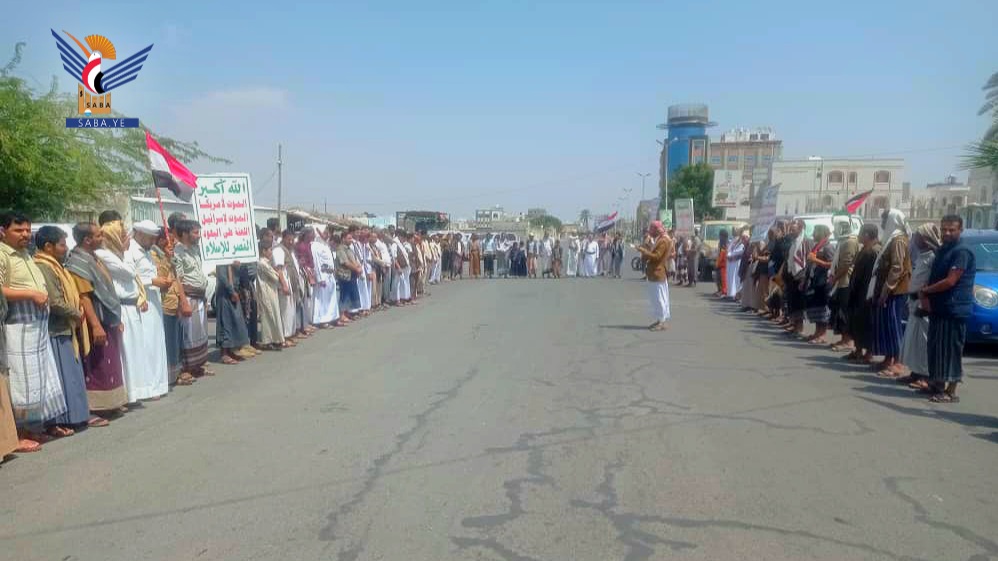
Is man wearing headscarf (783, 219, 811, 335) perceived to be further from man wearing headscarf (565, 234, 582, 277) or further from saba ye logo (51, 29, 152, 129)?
man wearing headscarf (565, 234, 582, 277)

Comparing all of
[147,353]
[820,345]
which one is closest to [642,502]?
[147,353]

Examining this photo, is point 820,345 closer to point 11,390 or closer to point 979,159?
point 979,159

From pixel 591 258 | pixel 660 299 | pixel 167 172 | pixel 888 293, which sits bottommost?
pixel 591 258

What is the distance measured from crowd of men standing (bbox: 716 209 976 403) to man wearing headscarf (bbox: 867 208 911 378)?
11mm

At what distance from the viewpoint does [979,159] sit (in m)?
17.2

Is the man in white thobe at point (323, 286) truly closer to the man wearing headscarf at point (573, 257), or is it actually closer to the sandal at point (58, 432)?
the sandal at point (58, 432)

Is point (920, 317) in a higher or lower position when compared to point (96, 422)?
higher

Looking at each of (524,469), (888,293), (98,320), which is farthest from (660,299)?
(98,320)

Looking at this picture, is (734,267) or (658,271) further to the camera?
(734,267)

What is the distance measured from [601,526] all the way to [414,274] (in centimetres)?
1748

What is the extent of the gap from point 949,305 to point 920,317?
1.61 ft

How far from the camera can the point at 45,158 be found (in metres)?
15.5

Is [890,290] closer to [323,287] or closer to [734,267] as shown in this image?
[323,287]

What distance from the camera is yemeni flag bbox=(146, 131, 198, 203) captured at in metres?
9.59
